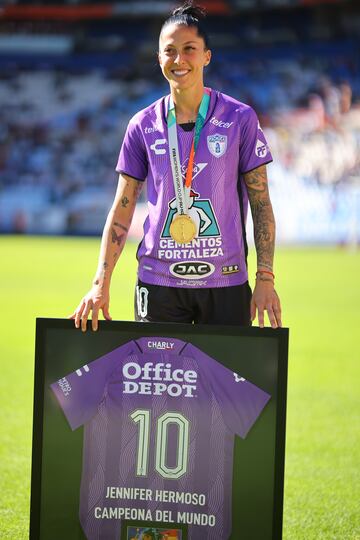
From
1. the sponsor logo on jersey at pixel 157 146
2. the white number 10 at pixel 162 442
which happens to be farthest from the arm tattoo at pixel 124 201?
the white number 10 at pixel 162 442

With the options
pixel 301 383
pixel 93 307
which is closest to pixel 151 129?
pixel 93 307

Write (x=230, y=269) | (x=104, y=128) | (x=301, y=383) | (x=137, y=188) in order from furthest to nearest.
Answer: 1. (x=104, y=128)
2. (x=301, y=383)
3. (x=137, y=188)
4. (x=230, y=269)

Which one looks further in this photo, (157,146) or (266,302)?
(157,146)

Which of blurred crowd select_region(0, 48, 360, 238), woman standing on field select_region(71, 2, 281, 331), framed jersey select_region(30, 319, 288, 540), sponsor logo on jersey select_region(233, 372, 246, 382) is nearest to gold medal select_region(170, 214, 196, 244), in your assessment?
woman standing on field select_region(71, 2, 281, 331)

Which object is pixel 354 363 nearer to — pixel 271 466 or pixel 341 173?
pixel 271 466

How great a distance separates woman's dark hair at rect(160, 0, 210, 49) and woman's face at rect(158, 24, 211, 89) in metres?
0.02

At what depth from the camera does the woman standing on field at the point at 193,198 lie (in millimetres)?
3244

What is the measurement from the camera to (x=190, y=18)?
3256mm

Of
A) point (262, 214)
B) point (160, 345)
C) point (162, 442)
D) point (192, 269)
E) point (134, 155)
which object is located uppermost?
point (134, 155)

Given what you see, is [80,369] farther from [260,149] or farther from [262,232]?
[260,149]

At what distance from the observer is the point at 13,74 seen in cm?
3678

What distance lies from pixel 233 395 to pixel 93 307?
1.99 feet

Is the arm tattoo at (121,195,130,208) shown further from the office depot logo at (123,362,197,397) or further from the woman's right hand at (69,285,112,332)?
the office depot logo at (123,362,197,397)

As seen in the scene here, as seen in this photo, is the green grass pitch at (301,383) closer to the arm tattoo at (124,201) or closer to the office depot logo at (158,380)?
the office depot logo at (158,380)
